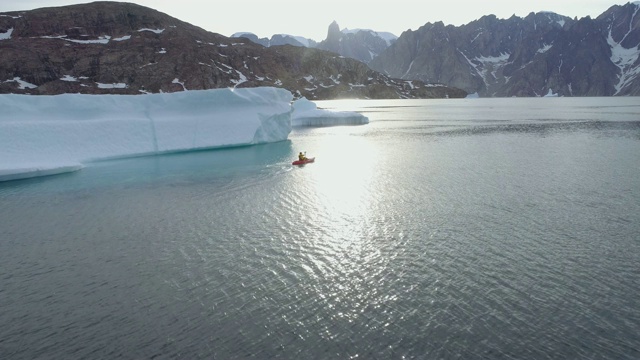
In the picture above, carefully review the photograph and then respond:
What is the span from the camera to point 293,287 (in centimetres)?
1477

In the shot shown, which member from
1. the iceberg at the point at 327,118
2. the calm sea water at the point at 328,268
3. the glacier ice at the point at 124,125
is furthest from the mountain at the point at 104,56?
the calm sea water at the point at 328,268

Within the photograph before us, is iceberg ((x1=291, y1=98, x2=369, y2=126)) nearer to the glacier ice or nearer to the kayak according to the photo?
the glacier ice

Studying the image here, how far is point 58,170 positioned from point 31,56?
145 m

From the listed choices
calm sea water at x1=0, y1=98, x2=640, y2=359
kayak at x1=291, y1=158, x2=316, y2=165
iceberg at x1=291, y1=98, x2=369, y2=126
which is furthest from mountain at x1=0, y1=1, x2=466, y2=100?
calm sea water at x1=0, y1=98, x2=640, y2=359

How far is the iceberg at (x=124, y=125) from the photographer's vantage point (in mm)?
40688

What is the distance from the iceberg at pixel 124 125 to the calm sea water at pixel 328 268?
9.62 m

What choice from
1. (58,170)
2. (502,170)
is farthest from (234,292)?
(58,170)

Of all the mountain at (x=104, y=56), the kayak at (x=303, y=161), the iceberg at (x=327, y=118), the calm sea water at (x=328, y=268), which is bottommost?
the calm sea water at (x=328, y=268)

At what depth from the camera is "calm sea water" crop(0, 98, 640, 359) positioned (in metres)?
11.6

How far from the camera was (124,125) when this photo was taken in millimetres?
49125

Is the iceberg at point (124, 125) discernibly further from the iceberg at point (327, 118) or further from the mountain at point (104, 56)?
the mountain at point (104, 56)

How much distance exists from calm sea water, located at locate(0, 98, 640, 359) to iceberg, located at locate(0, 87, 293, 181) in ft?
31.6

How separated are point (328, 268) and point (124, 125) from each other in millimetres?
41642

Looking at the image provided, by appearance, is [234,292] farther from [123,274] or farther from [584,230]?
[584,230]
